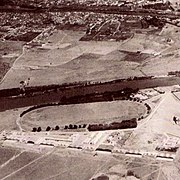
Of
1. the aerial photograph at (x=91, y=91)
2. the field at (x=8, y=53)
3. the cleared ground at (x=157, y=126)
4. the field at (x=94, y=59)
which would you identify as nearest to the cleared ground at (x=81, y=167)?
the aerial photograph at (x=91, y=91)

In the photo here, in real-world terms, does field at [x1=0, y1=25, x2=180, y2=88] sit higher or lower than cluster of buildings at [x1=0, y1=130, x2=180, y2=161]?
higher

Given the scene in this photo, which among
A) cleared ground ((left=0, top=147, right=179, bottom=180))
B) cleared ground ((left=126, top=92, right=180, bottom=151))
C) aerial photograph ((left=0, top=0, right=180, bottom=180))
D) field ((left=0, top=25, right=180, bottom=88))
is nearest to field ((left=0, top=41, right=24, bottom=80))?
aerial photograph ((left=0, top=0, right=180, bottom=180))

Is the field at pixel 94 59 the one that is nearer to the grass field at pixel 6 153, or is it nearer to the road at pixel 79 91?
the road at pixel 79 91

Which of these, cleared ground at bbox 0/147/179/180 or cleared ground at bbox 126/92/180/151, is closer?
cleared ground at bbox 0/147/179/180

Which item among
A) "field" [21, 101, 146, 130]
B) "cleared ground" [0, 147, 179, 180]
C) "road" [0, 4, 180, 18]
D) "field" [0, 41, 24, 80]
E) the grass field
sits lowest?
the grass field

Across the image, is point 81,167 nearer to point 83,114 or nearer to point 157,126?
point 157,126

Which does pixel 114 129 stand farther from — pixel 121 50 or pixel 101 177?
pixel 121 50

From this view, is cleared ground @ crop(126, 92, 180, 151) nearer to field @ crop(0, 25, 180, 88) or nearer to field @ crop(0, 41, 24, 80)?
field @ crop(0, 25, 180, 88)
